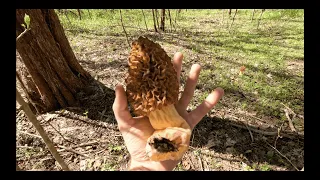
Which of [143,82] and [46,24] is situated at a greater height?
[46,24]

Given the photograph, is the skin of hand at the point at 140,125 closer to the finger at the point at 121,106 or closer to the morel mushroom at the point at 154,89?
the finger at the point at 121,106

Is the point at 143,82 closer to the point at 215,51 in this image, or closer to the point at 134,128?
the point at 134,128

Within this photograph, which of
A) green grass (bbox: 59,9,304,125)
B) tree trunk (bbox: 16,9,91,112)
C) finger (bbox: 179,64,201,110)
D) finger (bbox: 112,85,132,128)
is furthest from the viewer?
green grass (bbox: 59,9,304,125)

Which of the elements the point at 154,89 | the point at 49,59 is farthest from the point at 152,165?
the point at 49,59

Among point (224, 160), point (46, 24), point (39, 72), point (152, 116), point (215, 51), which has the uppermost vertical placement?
point (46, 24)

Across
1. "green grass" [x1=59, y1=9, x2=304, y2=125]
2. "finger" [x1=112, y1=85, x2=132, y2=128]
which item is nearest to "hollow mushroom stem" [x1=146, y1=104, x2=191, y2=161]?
"finger" [x1=112, y1=85, x2=132, y2=128]

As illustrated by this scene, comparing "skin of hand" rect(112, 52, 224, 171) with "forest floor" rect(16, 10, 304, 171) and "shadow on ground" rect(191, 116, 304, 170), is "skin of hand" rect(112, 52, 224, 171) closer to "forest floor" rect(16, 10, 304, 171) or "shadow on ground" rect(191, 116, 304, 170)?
"forest floor" rect(16, 10, 304, 171)

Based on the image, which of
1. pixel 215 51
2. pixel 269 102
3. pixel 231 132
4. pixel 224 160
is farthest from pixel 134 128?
pixel 215 51

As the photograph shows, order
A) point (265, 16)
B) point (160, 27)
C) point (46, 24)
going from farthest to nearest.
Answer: point (265, 16)
point (160, 27)
point (46, 24)
